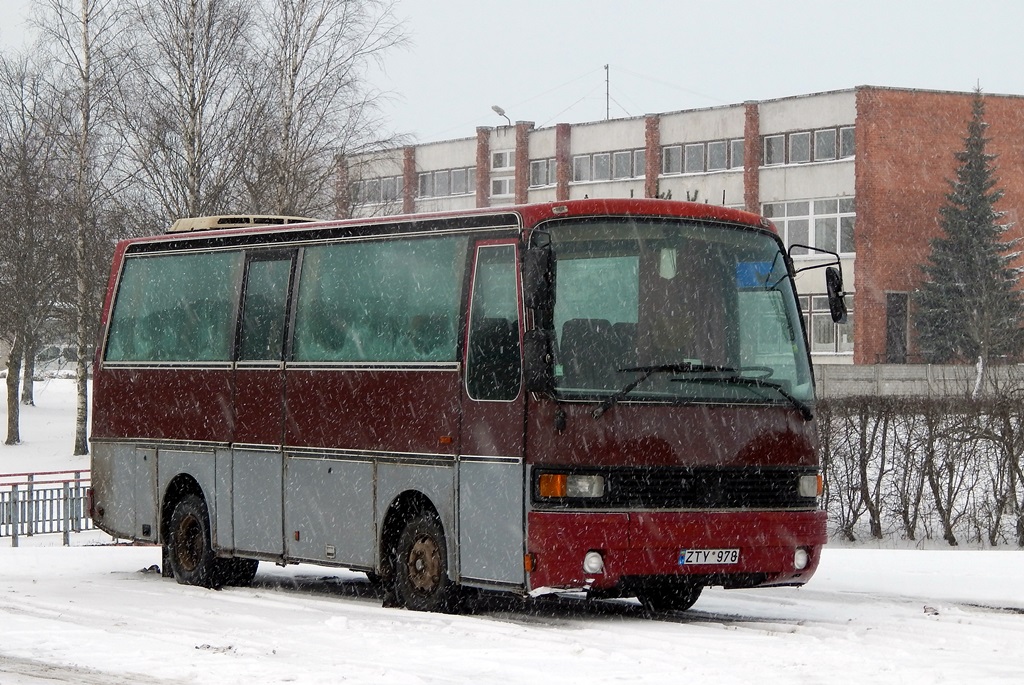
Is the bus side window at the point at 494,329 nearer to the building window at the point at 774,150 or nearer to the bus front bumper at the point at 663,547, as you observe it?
the bus front bumper at the point at 663,547

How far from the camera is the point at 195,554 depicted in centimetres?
1723

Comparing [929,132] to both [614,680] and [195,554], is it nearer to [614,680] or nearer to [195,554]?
[195,554]

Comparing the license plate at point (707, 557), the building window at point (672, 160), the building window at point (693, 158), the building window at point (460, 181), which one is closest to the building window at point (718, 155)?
the building window at point (693, 158)

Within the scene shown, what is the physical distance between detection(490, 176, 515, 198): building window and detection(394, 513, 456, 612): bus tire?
68135mm

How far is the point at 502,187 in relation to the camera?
82.2 m

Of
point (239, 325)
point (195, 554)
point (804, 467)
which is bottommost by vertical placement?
point (195, 554)

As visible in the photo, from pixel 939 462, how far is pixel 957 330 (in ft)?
130

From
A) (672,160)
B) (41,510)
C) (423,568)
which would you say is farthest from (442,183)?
(423,568)

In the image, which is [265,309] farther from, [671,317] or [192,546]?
[671,317]

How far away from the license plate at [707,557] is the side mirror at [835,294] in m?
2.22

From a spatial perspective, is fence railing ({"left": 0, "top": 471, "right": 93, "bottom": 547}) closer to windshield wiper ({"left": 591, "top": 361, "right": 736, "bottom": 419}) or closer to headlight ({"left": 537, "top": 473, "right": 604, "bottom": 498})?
headlight ({"left": 537, "top": 473, "right": 604, "bottom": 498})

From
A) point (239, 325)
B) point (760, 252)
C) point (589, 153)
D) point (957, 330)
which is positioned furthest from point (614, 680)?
point (589, 153)

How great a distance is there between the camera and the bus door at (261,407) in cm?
1577

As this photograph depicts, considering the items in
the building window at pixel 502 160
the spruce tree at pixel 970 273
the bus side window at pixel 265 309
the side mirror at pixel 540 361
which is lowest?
the side mirror at pixel 540 361
